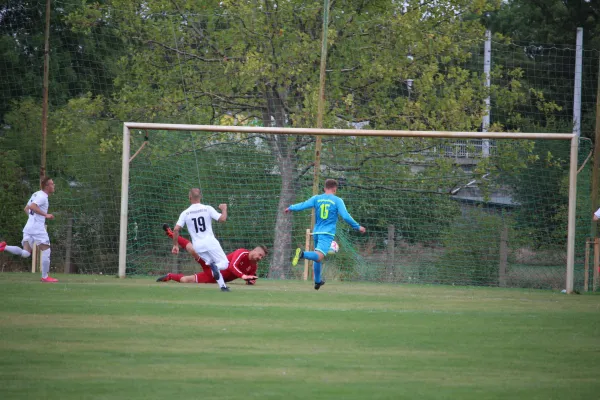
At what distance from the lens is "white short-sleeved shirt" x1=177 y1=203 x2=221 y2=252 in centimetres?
1459

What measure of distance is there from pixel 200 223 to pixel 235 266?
179cm

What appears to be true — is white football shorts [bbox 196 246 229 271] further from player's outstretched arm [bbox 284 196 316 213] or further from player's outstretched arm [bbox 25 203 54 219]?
player's outstretched arm [bbox 25 203 54 219]

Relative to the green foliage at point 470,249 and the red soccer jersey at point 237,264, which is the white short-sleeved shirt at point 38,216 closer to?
the red soccer jersey at point 237,264

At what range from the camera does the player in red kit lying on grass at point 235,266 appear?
51.9ft

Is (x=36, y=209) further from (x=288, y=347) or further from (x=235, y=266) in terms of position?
(x=288, y=347)

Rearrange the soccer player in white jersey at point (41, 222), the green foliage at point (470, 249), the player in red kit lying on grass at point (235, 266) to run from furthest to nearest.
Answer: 1. the green foliage at point (470, 249)
2. the soccer player in white jersey at point (41, 222)
3. the player in red kit lying on grass at point (235, 266)

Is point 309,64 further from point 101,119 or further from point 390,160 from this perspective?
point 101,119

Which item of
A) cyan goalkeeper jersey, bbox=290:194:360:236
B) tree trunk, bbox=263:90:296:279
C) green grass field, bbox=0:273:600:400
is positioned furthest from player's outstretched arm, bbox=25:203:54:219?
tree trunk, bbox=263:90:296:279

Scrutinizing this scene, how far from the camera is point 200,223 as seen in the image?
14.6 metres

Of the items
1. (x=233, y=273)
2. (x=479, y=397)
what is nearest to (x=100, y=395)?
(x=479, y=397)

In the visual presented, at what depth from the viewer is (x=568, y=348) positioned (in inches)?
336

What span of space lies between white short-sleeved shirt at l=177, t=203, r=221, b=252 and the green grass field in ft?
3.88

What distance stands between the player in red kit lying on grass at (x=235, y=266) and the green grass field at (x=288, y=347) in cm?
216

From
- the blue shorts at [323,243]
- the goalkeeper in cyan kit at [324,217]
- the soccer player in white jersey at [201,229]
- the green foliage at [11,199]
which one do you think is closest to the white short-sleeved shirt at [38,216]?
the soccer player in white jersey at [201,229]
